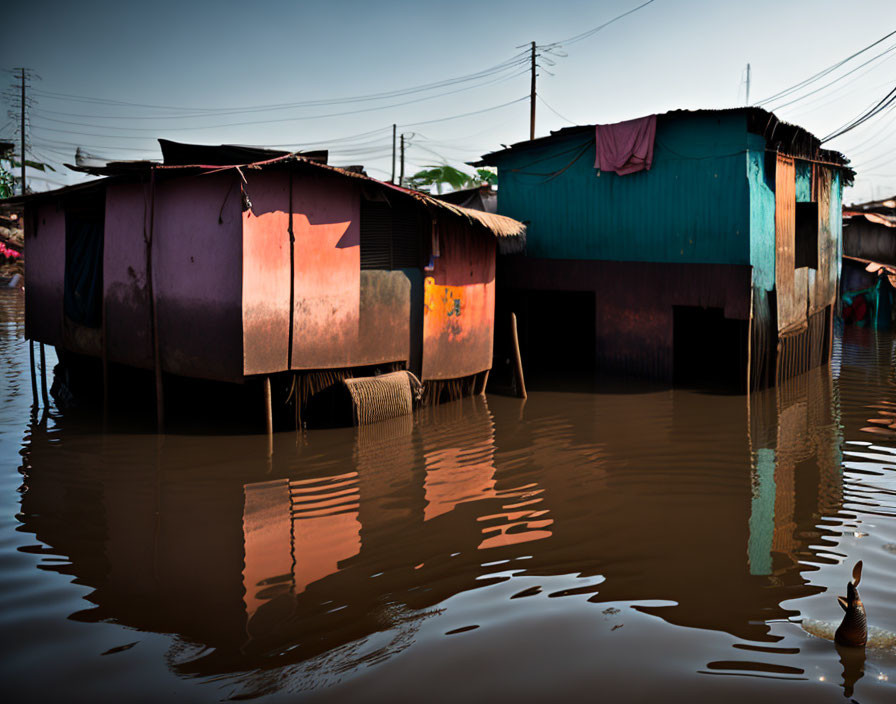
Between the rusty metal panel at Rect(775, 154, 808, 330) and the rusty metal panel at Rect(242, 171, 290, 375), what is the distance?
9083mm

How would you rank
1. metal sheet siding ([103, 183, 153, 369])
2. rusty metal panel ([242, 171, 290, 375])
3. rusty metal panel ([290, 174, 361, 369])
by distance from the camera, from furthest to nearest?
metal sheet siding ([103, 183, 153, 369])
rusty metal panel ([290, 174, 361, 369])
rusty metal panel ([242, 171, 290, 375])

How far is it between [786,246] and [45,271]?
14.0m

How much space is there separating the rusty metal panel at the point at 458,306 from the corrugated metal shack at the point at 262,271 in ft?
0.11

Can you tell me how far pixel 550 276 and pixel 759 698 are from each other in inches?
469

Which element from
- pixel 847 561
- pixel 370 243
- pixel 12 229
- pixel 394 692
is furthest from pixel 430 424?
pixel 12 229

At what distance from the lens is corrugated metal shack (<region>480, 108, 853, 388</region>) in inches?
508

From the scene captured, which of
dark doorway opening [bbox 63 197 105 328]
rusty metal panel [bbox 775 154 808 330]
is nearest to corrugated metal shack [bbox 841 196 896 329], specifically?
rusty metal panel [bbox 775 154 808 330]

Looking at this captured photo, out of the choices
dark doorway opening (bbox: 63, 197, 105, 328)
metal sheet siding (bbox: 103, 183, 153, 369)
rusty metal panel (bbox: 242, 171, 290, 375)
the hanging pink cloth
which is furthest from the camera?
the hanging pink cloth

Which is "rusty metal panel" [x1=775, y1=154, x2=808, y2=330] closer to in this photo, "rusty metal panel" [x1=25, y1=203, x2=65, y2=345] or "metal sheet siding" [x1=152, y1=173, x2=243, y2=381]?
"metal sheet siding" [x1=152, y1=173, x2=243, y2=381]

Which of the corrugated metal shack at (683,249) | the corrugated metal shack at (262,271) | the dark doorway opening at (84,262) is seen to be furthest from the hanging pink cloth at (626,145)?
the dark doorway opening at (84,262)

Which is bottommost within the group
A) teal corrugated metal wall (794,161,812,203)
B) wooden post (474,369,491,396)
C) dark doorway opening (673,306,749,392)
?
wooden post (474,369,491,396)

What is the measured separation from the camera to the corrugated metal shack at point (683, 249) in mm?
12891

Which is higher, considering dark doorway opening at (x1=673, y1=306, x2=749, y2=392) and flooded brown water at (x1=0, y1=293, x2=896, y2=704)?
dark doorway opening at (x1=673, y1=306, x2=749, y2=392)

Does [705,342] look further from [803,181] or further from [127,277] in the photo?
[127,277]
